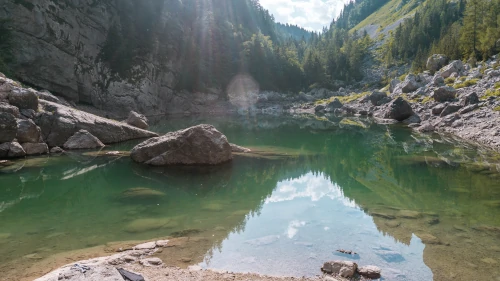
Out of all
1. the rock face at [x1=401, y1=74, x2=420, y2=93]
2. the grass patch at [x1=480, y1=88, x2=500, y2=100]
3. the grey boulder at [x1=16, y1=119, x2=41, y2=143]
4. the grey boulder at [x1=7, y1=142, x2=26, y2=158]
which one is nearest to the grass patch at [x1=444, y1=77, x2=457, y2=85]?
the rock face at [x1=401, y1=74, x2=420, y2=93]

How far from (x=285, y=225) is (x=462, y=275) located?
A: 6303 mm

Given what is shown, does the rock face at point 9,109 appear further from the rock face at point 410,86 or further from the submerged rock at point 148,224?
the rock face at point 410,86

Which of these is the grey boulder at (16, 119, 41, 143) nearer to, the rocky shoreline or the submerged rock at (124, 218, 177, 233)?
the submerged rock at (124, 218, 177, 233)

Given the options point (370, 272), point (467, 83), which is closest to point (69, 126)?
point (370, 272)

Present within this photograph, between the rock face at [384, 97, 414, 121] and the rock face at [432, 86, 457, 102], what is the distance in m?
4.22

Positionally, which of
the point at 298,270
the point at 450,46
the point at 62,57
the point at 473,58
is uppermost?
the point at 450,46

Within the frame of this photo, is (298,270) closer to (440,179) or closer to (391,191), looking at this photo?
(391,191)

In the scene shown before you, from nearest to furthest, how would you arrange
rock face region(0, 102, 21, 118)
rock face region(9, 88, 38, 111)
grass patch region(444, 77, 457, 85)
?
rock face region(0, 102, 21, 118) → rock face region(9, 88, 38, 111) → grass patch region(444, 77, 457, 85)

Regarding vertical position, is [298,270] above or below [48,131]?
below

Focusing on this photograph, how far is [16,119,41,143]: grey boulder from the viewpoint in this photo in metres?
27.8

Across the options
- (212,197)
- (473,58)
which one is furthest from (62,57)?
(473,58)

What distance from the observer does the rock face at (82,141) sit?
1235 inches

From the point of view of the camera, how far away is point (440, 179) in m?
22.5

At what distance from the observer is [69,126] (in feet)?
105
